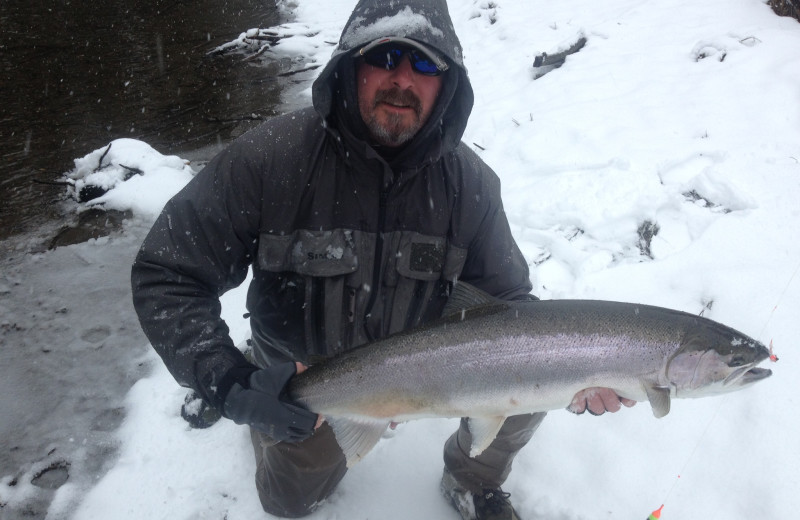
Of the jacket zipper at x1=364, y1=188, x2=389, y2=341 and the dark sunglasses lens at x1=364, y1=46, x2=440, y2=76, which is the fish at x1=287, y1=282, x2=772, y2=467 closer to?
the jacket zipper at x1=364, y1=188, x2=389, y2=341

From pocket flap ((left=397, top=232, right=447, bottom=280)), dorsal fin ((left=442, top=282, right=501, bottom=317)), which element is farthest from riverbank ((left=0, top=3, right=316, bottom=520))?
dorsal fin ((left=442, top=282, right=501, bottom=317))

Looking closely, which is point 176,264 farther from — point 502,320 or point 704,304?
point 704,304

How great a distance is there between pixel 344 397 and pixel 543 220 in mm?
3129

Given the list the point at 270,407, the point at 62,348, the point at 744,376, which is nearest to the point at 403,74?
the point at 270,407

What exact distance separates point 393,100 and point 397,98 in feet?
0.07

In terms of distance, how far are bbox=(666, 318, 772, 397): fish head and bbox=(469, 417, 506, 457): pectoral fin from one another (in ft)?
2.52

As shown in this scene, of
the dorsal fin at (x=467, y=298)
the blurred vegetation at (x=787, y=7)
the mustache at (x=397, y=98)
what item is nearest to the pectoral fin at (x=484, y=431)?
the dorsal fin at (x=467, y=298)

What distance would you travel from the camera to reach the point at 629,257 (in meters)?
4.24

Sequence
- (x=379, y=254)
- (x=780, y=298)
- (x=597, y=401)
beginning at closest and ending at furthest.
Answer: (x=597, y=401) < (x=379, y=254) < (x=780, y=298)

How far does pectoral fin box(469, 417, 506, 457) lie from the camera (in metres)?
2.39

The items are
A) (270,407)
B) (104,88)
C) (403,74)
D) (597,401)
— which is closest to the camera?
(270,407)

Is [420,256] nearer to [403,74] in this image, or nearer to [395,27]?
[403,74]

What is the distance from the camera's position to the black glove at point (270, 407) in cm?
216

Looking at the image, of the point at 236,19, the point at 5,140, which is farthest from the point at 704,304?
the point at 236,19
